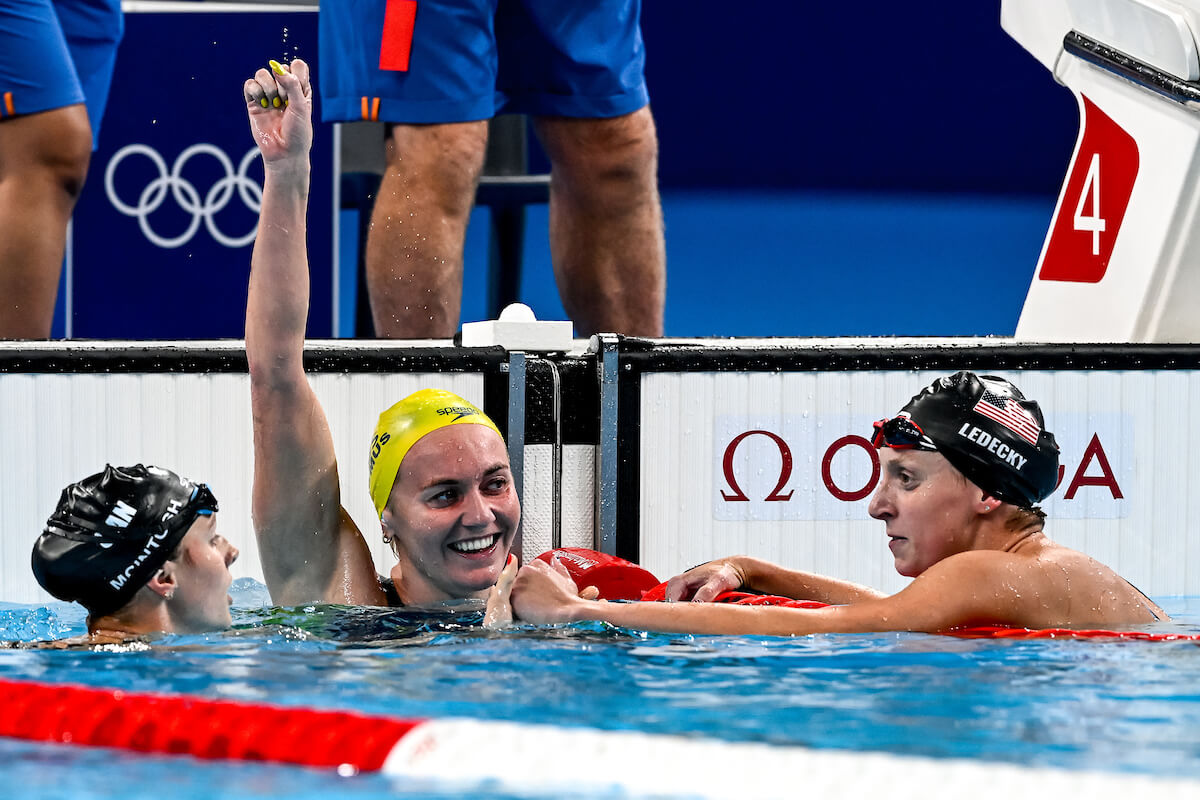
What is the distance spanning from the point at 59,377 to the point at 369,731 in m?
2.06

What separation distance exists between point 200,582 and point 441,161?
1.64m

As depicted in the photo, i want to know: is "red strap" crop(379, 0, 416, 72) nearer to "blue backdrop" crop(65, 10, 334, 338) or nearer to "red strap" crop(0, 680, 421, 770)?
"blue backdrop" crop(65, 10, 334, 338)

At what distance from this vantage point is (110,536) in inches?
116

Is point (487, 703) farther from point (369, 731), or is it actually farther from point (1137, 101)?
point (1137, 101)

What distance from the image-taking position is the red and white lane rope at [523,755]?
6.28 feet

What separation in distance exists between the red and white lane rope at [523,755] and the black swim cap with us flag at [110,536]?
551 millimetres

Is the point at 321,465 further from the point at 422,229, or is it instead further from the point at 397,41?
the point at 397,41

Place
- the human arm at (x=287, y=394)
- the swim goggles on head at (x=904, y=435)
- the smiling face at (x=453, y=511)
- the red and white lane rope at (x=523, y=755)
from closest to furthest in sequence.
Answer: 1. the red and white lane rope at (x=523, y=755)
2. the human arm at (x=287, y=394)
3. the swim goggles on head at (x=904, y=435)
4. the smiling face at (x=453, y=511)

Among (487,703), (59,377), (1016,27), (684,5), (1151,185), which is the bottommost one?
(487,703)

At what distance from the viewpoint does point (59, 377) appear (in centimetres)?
390

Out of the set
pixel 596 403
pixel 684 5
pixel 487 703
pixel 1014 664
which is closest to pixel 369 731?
pixel 487 703

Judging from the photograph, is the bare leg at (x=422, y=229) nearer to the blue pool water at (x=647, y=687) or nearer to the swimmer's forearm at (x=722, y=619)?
the blue pool water at (x=647, y=687)

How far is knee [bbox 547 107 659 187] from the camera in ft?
15.4

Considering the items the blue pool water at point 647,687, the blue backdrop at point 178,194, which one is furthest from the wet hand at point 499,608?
the blue backdrop at point 178,194
